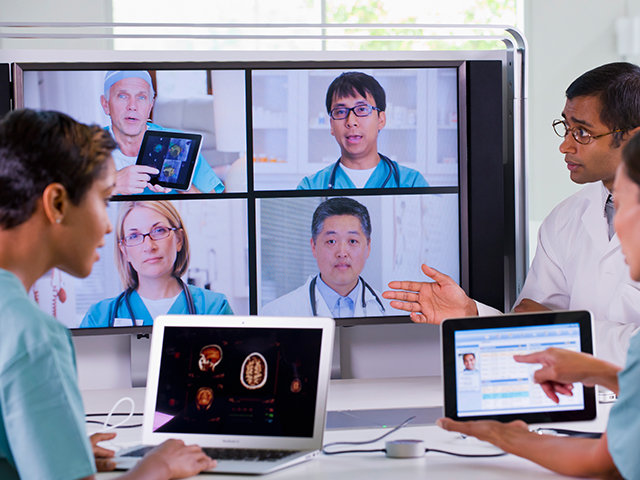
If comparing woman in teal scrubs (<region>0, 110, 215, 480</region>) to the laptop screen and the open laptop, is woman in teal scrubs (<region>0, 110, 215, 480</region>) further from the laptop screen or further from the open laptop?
the laptop screen

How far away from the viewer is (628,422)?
88 centimetres

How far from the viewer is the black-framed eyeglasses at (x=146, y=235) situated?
6.04 ft

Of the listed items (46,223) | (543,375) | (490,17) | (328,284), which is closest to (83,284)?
(328,284)

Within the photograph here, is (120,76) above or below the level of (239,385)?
above

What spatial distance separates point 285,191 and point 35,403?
1.24 meters

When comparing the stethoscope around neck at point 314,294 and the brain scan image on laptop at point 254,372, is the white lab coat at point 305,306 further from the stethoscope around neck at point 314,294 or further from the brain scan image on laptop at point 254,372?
the brain scan image on laptop at point 254,372

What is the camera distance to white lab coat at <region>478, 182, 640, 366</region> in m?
1.64

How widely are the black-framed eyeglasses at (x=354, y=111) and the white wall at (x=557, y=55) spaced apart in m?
2.27

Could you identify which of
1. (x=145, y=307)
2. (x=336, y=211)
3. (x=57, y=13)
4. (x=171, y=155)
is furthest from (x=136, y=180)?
(x=57, y=13)

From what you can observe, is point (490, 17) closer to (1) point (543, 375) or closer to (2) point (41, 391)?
(1) point (543, 375)

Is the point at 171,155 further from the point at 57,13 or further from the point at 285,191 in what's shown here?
the point at 57,13

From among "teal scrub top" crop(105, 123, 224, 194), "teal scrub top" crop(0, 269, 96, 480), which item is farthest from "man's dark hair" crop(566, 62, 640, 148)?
"teal scrub top" crop(0, 269, 96, 480)

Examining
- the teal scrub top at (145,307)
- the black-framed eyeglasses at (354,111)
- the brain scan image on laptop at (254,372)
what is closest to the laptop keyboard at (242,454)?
the brain scan image on laptop at (254,372)

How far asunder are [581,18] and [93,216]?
3803 mm
